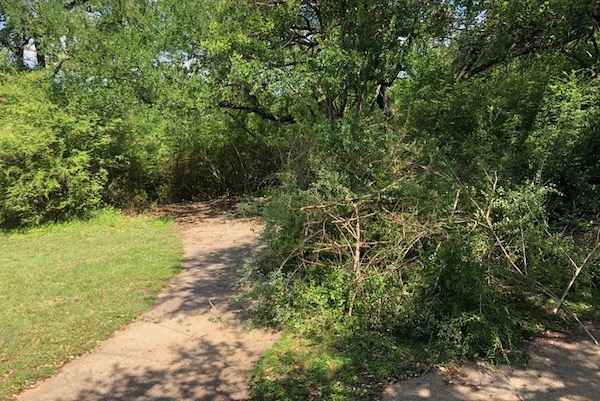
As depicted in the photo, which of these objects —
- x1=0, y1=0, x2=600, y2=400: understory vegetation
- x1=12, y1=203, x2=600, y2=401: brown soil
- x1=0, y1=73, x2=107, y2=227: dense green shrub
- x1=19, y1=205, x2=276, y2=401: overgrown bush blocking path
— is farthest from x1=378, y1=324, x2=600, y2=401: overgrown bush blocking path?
x1=0, y1=73, x2=107, y2=227: dense green shrub

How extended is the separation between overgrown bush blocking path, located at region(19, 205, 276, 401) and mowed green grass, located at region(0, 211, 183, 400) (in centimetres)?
27

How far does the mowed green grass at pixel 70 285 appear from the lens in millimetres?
4858

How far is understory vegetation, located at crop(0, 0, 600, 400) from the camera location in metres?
4.57

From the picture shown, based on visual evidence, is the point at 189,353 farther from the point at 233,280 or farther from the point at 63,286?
the point at 63,286

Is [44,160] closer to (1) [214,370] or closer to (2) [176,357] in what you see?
(2) [176,357]

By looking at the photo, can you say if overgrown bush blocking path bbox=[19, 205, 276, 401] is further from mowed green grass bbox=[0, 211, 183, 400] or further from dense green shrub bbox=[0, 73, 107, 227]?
dense green shrub bbox=[0, 73, 107, 227]

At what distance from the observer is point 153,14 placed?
11586 millimetres

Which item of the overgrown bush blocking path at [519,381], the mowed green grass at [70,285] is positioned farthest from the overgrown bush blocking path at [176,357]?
the overgrown bush blocking path at [519,381]

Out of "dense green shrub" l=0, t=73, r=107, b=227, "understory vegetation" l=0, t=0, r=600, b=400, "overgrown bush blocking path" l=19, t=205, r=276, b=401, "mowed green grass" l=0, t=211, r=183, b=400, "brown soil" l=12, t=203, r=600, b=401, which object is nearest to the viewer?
"brown soil" l=12, t=203, r=600, b=401

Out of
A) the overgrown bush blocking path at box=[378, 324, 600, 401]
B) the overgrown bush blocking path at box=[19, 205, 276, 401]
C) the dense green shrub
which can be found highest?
the dense green shrub

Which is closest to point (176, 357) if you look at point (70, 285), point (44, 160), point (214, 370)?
point (214, 370)

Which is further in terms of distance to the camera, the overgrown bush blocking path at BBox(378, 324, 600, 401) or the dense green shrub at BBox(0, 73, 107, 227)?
the dense green shrub at BBox(0, 73, 107, 227)

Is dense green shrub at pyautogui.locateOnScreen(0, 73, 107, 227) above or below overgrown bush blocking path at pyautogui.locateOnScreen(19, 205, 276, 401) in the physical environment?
above

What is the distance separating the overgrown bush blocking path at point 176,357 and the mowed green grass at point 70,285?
0.88 feet
